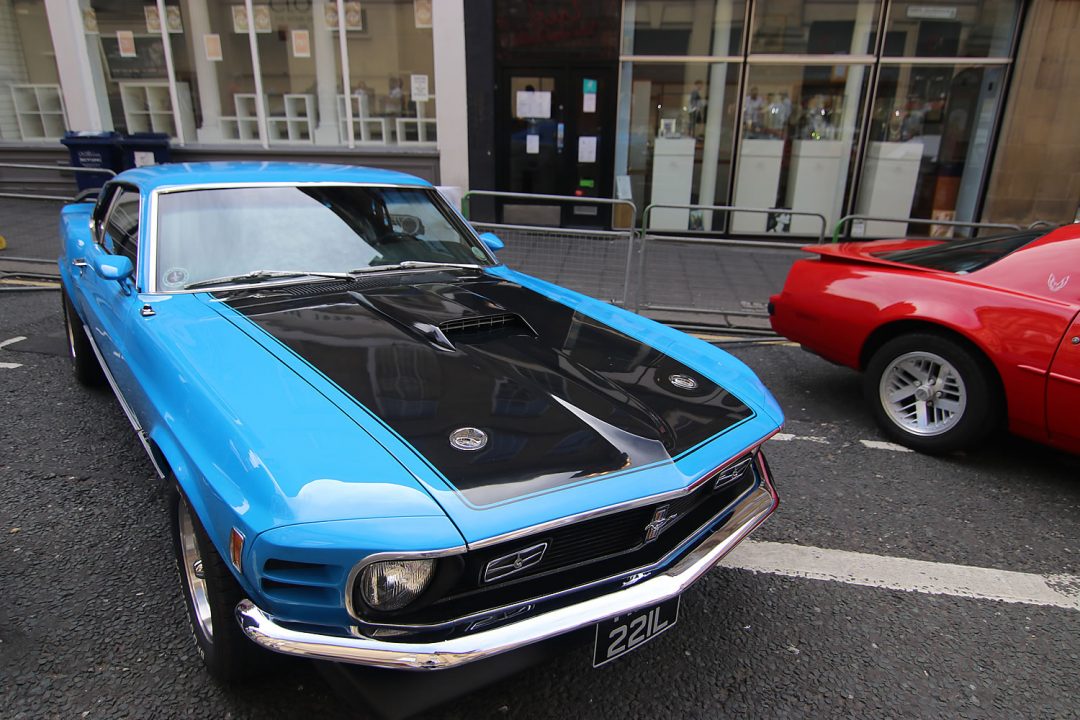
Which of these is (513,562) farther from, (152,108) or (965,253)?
(152,108)

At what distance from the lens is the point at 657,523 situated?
2066 mm

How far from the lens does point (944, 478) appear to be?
3.84 meters

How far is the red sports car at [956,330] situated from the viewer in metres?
3.53

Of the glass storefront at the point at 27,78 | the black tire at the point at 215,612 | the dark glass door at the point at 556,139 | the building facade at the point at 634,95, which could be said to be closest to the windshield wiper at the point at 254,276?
the black tire at the point at 215,612

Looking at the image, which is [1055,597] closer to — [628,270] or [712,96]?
[628,270]

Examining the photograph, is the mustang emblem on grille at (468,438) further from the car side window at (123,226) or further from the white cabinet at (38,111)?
the white cabinet at (38,111)

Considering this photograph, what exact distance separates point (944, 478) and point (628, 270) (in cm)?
358

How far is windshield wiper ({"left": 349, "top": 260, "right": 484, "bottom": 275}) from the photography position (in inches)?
129

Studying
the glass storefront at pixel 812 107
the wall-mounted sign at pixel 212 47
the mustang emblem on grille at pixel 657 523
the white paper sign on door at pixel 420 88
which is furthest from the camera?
the wall-mounted sign at pixel 212 47

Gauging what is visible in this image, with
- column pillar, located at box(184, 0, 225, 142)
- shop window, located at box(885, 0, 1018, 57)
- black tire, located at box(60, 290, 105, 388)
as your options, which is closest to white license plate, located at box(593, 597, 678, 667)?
black tire, located at box(60, 290, 105, 388)

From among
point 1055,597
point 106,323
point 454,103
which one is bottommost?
point 1055,597

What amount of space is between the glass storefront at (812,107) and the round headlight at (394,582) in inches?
370

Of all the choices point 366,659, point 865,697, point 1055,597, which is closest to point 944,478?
point 1055,597

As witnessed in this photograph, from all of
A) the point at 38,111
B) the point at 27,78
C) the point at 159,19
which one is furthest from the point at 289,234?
the point at 27,78
